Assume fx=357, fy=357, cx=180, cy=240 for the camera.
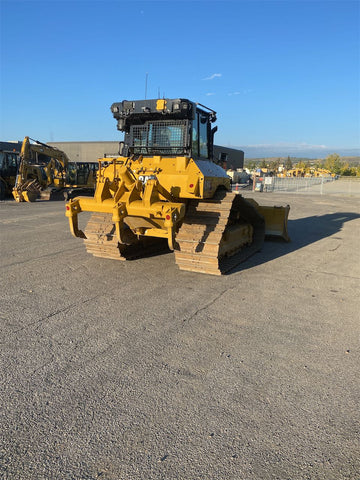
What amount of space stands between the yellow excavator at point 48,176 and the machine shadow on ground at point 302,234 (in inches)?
527

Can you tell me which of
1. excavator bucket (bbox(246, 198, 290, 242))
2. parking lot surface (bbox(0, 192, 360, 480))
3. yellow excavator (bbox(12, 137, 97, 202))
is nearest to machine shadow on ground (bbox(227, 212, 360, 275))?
excavator bucket (bbox(246, 198, 290, 242))

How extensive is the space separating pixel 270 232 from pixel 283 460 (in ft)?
24.7

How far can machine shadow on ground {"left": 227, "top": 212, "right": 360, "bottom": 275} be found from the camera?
7453mm

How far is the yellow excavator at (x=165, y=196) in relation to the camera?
5785 millimetres

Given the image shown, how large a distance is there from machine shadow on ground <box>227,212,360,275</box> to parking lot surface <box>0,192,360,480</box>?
1410 mm

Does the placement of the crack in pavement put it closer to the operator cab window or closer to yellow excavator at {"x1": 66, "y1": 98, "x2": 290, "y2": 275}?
yellow excavator at {"x1": 66, "y1": 98, "x2": 290, "y2": 275}

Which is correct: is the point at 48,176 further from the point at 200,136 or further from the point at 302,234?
the point at 200,136

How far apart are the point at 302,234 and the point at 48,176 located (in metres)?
15.7

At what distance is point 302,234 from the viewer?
422 inches

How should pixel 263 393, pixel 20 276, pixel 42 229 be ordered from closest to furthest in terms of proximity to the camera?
1. pixel 263 393
2. pixel 20 276
3. pixel 42 229

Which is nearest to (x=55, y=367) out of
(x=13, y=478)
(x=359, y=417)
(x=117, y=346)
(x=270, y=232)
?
(x=117, y=346)

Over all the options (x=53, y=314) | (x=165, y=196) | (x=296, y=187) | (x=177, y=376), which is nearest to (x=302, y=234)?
(x=165, y=196)

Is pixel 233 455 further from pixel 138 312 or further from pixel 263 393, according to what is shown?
pixel 138 312

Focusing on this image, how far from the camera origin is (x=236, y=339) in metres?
3.77
